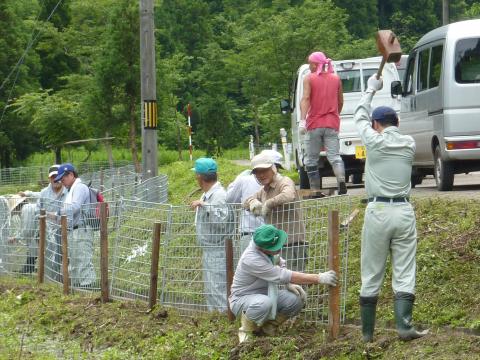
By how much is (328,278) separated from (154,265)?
2332mm

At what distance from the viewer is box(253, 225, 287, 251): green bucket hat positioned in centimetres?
943

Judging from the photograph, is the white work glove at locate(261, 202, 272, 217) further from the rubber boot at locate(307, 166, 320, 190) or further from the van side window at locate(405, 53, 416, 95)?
the van side window at locate(405, 53, 416, 95)

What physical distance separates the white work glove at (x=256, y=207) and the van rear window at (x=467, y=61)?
6113 mm

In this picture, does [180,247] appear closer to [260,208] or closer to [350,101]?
[260,208]

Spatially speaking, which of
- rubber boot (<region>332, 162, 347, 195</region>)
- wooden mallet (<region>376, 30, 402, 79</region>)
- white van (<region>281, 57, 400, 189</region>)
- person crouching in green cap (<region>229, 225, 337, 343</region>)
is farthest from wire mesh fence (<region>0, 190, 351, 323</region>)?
white van (<region>281, 57, 400, 189</region>)

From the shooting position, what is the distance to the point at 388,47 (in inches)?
367

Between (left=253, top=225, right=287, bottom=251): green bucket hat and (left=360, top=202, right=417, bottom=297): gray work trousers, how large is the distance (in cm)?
84

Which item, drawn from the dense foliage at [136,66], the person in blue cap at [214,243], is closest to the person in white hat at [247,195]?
the person in blue cap at [214,243]

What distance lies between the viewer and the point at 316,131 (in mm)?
13828

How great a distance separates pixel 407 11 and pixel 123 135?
42.3 meters

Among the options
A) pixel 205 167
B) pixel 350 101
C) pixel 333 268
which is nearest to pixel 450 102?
pixel 350 101

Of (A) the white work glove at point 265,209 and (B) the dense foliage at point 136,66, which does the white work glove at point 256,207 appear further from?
(B) the dense foliage at point 136,66

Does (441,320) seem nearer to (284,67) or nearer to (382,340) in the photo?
(382,340)

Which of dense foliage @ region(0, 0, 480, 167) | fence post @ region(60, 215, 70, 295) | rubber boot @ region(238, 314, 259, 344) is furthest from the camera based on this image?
dense foliage @ region(0, 0, 480, 167)
